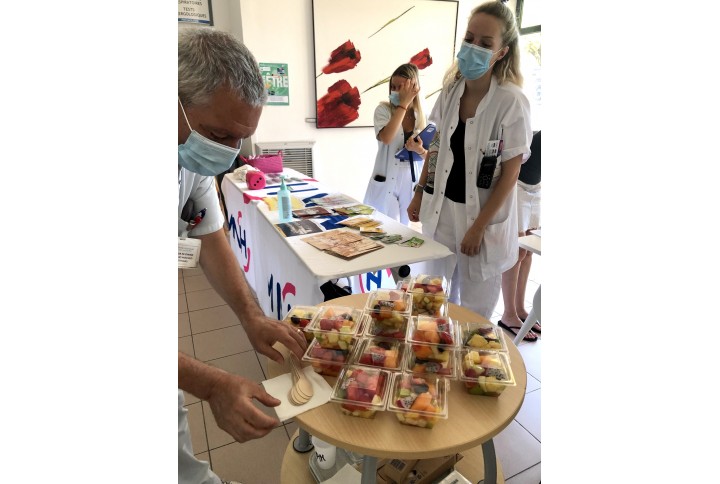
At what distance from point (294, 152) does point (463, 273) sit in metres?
3.39

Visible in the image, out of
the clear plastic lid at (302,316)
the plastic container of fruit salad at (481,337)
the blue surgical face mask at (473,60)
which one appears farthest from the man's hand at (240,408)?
the blue surgical face mask at (473,60)

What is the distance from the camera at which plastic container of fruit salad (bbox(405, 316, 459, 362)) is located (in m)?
1.10

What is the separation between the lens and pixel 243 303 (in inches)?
54.6

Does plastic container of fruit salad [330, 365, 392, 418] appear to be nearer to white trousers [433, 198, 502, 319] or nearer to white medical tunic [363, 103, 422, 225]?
white trousers [433, 198, 502, 319]

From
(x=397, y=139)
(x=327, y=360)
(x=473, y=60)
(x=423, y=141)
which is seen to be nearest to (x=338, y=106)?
(x=397, y=139)

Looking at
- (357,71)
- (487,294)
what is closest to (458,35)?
(357,71)

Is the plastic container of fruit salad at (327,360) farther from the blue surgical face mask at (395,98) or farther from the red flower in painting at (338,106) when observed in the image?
the red flower in painting at (338,106)

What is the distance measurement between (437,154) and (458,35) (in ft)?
13.4

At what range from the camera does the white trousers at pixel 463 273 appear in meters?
2.06

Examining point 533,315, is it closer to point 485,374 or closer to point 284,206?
point 485,374

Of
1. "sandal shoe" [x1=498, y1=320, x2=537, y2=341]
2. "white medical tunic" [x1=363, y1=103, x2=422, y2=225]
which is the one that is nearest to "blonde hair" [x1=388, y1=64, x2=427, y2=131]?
"white medical tunic" [x1=363, y1=103, x2=422, y2=225]

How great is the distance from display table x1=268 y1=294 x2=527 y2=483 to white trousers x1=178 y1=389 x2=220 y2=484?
0.32 metres

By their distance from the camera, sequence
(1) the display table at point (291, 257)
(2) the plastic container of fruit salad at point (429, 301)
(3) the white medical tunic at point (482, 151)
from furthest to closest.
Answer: (3) the white medical tunic at point (482, 151)
(1) the display table at point (291, 257)
(2) the plastic container of fruit salad at point (429, 301)

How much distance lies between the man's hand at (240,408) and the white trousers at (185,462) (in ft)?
0.53
